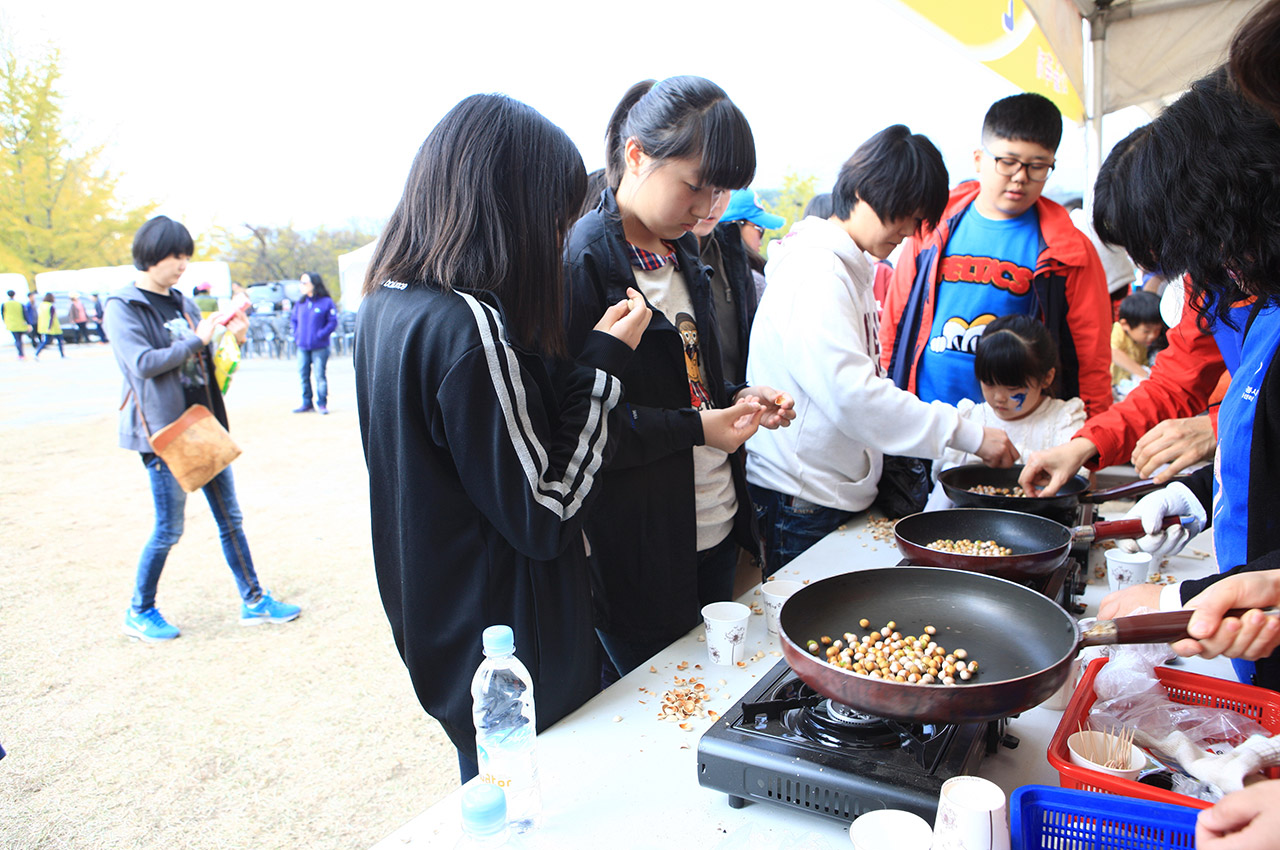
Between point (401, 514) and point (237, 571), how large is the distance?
9.29 feet

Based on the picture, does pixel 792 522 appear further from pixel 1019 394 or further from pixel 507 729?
pixel 507 729

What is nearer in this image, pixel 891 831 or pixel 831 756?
pixel 891 831

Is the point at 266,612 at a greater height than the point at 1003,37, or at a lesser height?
lesser

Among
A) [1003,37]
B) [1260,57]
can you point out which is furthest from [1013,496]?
[1003,37]

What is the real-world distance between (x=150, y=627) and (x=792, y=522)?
9.86ft

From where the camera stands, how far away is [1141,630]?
871 millimetres

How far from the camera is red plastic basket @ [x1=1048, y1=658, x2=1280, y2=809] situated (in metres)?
0.82

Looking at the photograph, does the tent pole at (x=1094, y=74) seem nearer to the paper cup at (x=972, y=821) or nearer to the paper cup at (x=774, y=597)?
the paper cup at (x=774, y=597)

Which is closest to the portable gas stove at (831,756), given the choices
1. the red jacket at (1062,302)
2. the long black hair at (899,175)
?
the long black hair at (899,175)

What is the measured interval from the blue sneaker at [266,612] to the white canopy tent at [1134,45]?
467cm

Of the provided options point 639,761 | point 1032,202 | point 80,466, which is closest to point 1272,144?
point 639,761

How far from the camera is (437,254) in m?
1.13

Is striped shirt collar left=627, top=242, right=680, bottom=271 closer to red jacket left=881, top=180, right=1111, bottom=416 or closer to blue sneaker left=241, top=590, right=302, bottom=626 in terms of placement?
red jacket left=881, top=180, right=1111, bottom=416

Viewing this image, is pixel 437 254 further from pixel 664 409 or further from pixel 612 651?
pixel 612 651
